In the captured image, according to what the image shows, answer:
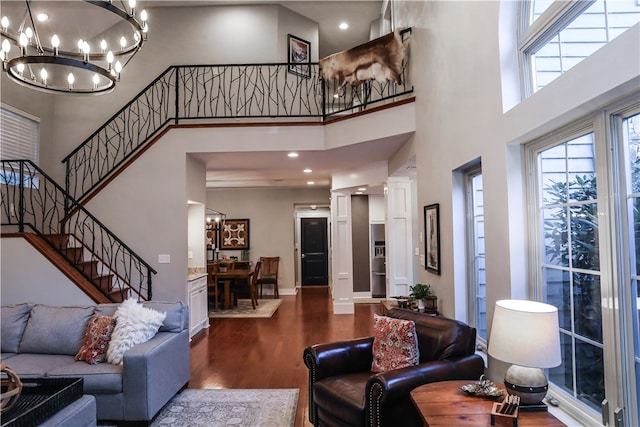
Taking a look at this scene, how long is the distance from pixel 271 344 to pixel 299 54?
5289mm

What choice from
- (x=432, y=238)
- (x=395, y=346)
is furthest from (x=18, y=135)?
(x=395, y=346)

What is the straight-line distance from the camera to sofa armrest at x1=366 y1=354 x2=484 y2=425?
7.52 feet

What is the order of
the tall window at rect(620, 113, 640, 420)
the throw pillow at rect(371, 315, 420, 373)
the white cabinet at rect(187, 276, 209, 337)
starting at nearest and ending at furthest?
the tall window at rect(620, 113, 640, 420) → the throw pillow at rect(371, 315, 420, 373) → the white cabinet at rect(187, 276, 209, 337)

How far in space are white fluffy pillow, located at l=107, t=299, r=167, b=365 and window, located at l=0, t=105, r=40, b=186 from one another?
3191mm

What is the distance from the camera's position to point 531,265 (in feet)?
7.68

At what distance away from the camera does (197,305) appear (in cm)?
602

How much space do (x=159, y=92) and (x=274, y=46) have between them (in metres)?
2.21

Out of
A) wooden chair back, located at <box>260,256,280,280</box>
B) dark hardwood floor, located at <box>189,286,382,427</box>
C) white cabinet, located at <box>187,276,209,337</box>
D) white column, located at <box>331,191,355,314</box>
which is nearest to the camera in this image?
dark hardwood floor, located at <box>189,286,382,427</box>

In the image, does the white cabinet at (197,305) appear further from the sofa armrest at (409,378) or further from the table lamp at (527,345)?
the table lamp at (527,345)

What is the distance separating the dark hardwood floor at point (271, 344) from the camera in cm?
397

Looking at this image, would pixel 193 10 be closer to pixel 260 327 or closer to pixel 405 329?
pixel 260 327

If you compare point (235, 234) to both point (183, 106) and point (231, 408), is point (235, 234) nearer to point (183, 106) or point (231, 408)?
point (183, 106)

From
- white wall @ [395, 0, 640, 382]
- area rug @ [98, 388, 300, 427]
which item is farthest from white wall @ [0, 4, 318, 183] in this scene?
area rug @ [98, 388, 300, 427]

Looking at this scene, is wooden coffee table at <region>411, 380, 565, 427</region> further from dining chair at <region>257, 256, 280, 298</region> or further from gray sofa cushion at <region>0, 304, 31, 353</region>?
dining chair at <region>257, 256, 280, 298</region>
